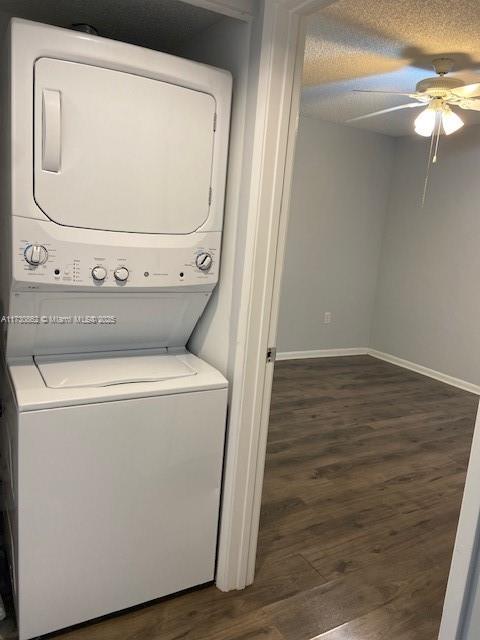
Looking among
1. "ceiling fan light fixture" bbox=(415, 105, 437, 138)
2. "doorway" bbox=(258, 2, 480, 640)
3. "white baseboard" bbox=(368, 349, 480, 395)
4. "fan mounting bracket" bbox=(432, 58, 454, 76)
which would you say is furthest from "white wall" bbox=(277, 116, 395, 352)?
"fan mounting bracket" bbox=(432, 58, 454, 76)

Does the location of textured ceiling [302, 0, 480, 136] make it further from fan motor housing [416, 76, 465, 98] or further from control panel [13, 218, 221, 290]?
control panel [13, 218, 221, 290]

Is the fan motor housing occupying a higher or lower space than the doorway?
higher

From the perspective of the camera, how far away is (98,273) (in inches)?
60.7

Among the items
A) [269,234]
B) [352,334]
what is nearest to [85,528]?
[269,234]

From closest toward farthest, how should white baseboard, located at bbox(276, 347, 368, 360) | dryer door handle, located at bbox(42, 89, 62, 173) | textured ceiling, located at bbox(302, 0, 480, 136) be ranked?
1. dryer door handle, located at bbox(42, 89, 62, 173)
2. textured ceiling, located at bbox(302, 0, 480, 136)
3. white baseboard, located at bbox(276, 347, 368, 360)

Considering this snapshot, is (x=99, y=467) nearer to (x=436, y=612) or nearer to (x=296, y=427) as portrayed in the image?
(x=436, y=612)

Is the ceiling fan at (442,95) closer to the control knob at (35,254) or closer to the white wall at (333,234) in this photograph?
the white wall at (333,234)

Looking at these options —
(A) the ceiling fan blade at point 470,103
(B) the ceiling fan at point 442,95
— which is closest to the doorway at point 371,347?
(B) the ceiling fan at point 442,95

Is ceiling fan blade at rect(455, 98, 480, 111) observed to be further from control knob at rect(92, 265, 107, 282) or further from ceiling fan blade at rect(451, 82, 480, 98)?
control knob at rect(92, 265, 107, 282)

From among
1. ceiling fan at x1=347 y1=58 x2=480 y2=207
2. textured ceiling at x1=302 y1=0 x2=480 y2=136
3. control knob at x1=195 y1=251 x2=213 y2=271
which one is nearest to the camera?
control knob at x1=195 y1=251 x2=213 y2=271

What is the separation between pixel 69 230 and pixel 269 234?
0.62 metres

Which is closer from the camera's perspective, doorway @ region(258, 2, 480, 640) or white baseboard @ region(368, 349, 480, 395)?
doorway @ region(258, 2, 480, 640)

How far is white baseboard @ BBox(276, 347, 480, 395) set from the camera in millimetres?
4627
